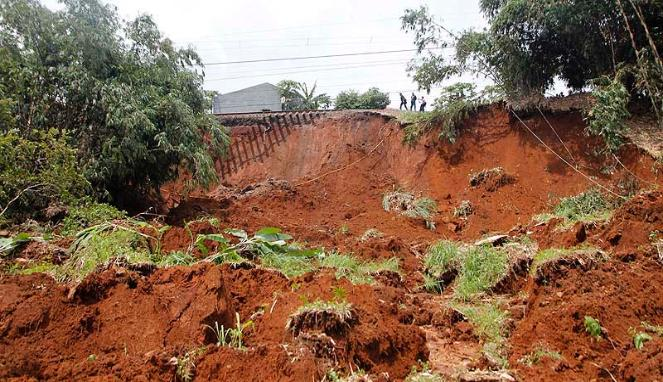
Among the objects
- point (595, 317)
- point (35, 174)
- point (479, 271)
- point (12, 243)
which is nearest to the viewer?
point (595, 317)

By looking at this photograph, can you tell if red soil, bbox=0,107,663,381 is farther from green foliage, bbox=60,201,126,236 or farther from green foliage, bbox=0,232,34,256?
green foliage, bbox=60,201,126,236

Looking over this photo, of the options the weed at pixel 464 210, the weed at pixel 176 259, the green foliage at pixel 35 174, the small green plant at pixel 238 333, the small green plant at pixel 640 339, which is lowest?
the weed at pixel 464 210

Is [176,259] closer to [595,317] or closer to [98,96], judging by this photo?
[595,317]

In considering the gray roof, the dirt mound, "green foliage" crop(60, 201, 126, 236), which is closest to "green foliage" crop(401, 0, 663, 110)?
the dirt mound

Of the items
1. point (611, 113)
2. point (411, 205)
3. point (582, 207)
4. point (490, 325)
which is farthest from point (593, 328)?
point (411, 205)

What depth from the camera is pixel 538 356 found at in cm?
399

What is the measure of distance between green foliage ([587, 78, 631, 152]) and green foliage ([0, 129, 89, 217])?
999cm

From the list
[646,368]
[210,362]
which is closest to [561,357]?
[646,368]

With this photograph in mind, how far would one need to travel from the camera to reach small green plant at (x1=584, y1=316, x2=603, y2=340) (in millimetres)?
4184

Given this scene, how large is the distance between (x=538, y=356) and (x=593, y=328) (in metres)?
0.62

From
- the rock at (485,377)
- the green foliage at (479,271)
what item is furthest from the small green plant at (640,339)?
the green foliage at (479,271)

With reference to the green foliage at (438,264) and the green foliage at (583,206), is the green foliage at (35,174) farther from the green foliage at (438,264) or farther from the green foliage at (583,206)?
the green foliage at (583,206)

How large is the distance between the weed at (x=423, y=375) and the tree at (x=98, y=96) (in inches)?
325

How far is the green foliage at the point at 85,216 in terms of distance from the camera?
7699 mm
